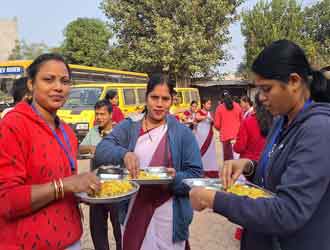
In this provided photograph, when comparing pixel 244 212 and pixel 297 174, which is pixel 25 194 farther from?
pixel 297 174

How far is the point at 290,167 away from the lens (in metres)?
1.38

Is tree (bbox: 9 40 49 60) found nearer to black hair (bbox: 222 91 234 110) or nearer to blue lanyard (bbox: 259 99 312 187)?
black hair (bbox: 222 91 234 110)

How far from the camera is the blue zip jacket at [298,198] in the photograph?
1336mm

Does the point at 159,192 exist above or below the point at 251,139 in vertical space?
below

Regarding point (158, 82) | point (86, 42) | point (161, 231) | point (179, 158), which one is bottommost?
point (161, 231)

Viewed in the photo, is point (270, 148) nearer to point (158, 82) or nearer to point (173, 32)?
point (158, 82)

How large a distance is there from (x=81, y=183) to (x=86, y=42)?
101ft

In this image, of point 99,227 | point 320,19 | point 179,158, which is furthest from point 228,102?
point 320,19

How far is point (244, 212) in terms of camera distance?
1.38m

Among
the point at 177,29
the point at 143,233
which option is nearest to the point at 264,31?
the point at 177,29

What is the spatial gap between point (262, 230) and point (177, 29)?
2145 cm

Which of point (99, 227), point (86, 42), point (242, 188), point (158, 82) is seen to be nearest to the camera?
point (242, 188)

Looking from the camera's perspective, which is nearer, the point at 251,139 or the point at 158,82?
the point at 158,82

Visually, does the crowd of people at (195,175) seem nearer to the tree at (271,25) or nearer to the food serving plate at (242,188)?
the food serving plate at (242,188)
